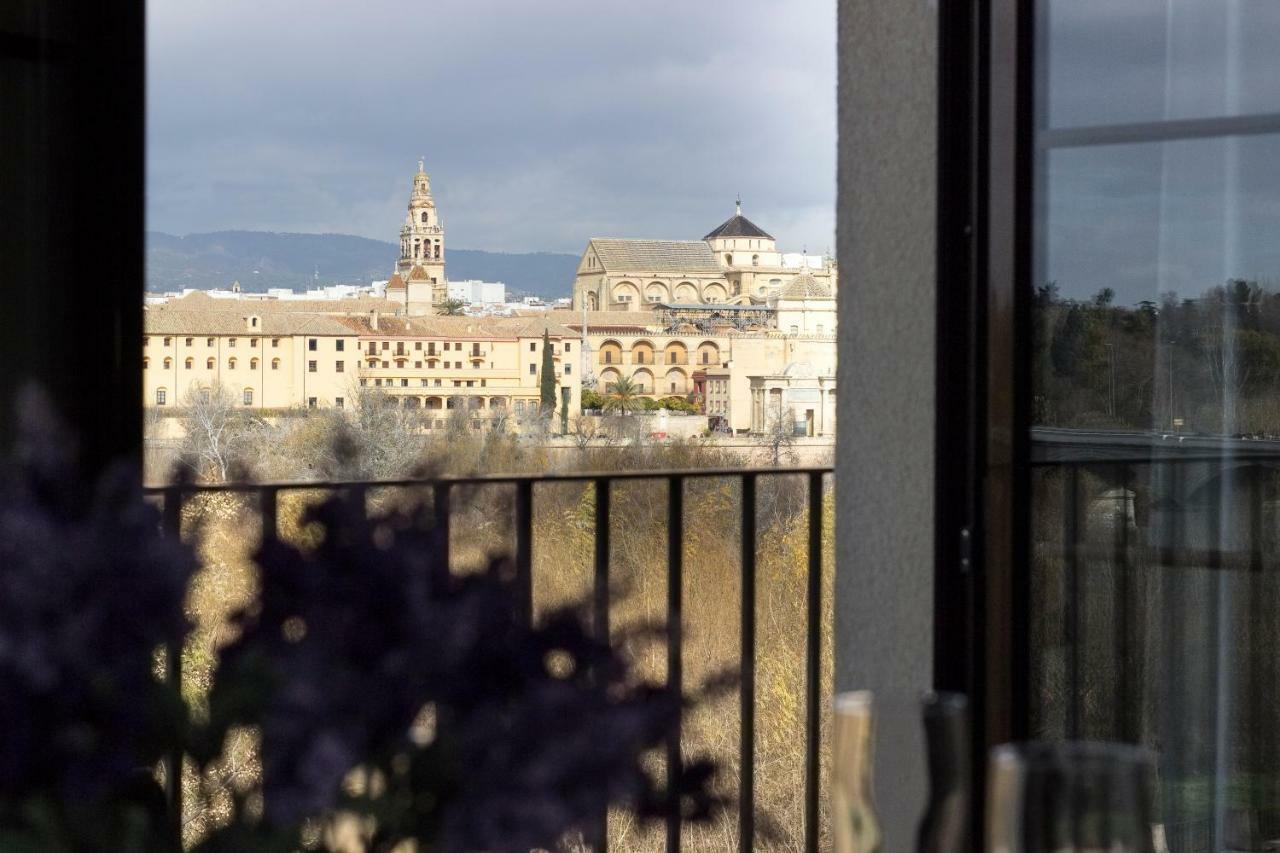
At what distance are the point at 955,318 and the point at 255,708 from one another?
1603 mm

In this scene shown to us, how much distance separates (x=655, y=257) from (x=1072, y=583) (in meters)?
26.4

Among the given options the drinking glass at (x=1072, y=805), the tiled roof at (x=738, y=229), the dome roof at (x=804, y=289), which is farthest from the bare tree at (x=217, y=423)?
the drinking glass at (x=1072, y=805)

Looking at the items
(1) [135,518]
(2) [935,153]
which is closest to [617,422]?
(2) [935,153]

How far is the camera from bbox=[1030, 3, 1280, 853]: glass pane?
190cm

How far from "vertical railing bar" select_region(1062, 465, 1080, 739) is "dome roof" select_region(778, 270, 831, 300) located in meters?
22.6

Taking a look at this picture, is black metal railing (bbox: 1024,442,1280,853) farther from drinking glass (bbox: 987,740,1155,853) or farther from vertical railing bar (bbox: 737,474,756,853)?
drinking glass (bbox: 987,740,1155,853)

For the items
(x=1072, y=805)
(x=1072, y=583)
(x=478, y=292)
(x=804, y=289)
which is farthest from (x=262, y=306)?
(x=1072, y=805)

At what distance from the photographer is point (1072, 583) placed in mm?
2031

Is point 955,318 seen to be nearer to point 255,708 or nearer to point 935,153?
point 935,153

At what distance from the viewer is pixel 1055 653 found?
2041 millimetres

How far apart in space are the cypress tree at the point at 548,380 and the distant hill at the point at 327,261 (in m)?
4.71

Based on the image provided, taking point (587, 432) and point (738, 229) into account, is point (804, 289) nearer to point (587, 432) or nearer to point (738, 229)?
point (738, 229)

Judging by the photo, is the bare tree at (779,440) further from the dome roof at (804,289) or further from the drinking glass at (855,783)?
the drinking glass at (855,783)

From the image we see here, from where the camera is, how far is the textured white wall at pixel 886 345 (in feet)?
7.11
